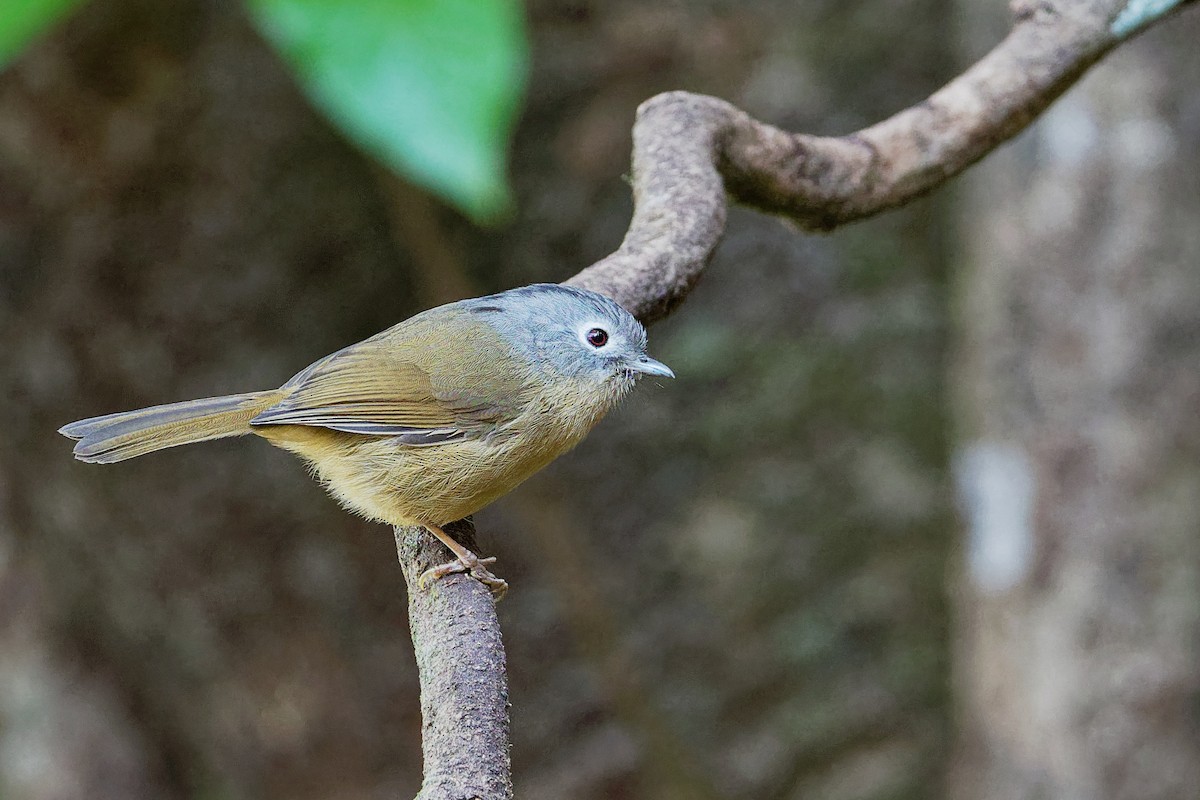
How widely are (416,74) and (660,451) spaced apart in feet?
7.39

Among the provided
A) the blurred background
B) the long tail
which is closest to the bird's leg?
the long tail

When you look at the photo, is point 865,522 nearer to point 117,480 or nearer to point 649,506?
point 649,506

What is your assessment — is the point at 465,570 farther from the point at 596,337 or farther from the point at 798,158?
the point at 798,158

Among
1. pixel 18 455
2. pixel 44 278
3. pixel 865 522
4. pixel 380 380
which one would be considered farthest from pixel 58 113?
pixel 865 522

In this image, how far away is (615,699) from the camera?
4.60 metres

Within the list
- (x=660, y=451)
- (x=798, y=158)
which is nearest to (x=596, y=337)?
(x=798, y=158)

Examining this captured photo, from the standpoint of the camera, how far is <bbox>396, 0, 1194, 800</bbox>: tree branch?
226cm

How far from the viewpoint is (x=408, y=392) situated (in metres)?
2.59

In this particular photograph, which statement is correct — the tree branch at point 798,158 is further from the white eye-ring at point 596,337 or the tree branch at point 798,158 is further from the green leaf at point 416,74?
the green leaf at point 416,74

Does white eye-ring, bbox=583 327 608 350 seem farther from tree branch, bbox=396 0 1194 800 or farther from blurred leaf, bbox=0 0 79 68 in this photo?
blurred leaf, bbox=0 0 79 68

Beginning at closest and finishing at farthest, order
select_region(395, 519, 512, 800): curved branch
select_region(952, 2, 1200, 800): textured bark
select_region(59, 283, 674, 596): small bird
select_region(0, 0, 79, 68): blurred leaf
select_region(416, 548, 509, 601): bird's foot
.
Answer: select_region(395, 519, 512, 800): curved branch → select_region(416, 548, 509, 601): bird's foot → select_region(59, 283, 674, 596): small bird → select_region(0, 0, 79, 68): blurred leaf → select_region(952, 2, 1200, 800): textured bark

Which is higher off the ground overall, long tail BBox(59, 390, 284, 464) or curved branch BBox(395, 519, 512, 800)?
long tail BBox(59, 390, 284, 464)

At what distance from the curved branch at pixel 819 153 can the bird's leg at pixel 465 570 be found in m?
0.53

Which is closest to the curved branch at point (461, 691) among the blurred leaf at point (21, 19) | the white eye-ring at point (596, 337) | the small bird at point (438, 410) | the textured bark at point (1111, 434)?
the small bird at point (438, 410)
